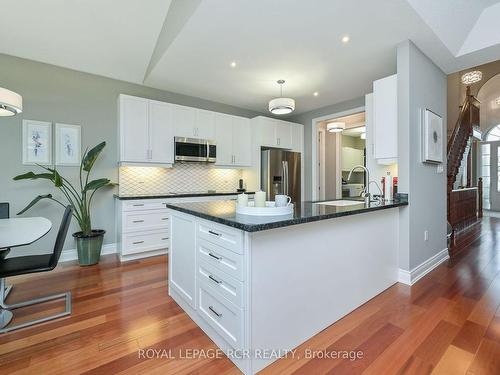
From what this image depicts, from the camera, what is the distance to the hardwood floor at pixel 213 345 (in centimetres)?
146

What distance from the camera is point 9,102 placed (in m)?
1.94

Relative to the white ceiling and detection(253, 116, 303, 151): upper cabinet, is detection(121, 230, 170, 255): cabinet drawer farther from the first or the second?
detection(253, 116, 303, 151): upper cabinet

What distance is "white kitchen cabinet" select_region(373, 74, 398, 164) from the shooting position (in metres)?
2.75

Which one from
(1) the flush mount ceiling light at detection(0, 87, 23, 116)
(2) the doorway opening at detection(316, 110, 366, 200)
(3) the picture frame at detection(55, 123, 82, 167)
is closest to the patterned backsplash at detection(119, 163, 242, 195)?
(3) the picture frame at detection(55, 123, 82, 167)

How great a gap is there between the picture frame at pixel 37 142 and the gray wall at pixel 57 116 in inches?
2.3

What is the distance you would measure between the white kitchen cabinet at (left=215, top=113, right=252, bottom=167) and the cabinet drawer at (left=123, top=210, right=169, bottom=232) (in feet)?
4.71

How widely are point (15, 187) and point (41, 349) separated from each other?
2.41 meters

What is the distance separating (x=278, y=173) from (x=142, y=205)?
2.61 meters

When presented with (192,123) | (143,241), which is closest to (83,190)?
(143,241)

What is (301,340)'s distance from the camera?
1.65 metres

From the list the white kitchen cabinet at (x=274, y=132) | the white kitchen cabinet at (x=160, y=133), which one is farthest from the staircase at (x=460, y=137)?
the white kitchen cabinet at (x=160, y=133)

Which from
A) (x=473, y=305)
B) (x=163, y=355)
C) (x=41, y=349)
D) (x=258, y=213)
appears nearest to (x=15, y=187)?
(x=41, y=349)

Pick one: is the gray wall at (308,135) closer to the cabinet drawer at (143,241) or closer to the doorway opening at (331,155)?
the doorway opening at (331,155)

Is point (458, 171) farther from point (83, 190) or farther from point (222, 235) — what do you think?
point (83, 190)
